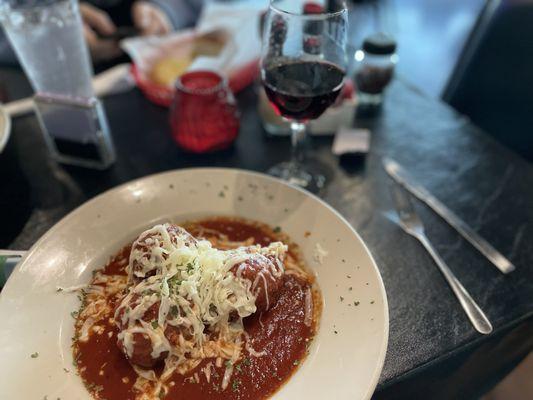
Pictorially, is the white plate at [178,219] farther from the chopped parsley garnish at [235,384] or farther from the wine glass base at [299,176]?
the wine glass base at [299,176]

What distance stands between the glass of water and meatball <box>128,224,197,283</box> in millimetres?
643

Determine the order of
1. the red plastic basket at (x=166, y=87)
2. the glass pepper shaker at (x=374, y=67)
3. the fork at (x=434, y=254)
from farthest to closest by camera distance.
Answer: the red plastic basket at (x=166, y=87), the glass pepper shaker at (x=374, y=67), the fork at (x=434, y=254)

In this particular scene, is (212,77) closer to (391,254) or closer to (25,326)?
(391,254)

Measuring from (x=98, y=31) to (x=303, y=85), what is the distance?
2.19m

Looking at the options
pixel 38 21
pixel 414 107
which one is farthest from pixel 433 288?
pixel 38 21

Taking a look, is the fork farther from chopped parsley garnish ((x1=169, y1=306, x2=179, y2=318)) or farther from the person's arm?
the person's arm

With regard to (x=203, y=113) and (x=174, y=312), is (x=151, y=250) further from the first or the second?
(x=203, y=113)

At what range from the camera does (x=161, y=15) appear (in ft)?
9.49

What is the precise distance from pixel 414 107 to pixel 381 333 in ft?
4.39

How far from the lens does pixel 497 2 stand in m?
2.10

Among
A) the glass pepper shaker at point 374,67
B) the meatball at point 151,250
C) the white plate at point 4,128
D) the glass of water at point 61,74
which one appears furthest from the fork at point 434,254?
the white plate at point 4,128

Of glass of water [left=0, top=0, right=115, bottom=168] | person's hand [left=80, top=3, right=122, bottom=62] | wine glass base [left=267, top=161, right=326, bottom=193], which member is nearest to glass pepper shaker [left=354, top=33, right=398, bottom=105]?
wine glass base [left=267, top=161, right=326, bottom=193]

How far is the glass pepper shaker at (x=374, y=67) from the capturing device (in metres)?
1.83

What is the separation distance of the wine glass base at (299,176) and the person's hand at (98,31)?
1.35 metres
